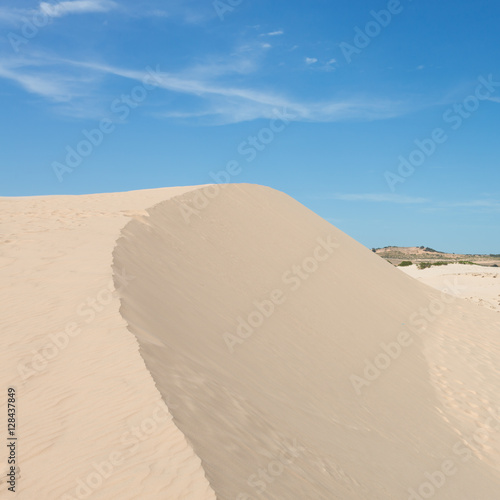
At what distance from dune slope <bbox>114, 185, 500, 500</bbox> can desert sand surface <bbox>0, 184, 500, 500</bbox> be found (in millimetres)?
38

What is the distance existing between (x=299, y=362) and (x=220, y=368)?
8.77ft

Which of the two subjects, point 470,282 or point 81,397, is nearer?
point 81,397

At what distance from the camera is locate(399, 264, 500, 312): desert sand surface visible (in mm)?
26131

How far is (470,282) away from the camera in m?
31.2

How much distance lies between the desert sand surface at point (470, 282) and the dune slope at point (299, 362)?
938 cm

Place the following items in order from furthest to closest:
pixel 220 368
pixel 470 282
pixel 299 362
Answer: pixel 470 282 < pixel 299 362 < pixel 220 368

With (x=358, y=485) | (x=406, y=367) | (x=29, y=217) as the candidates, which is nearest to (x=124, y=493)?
(x=358, y=485)

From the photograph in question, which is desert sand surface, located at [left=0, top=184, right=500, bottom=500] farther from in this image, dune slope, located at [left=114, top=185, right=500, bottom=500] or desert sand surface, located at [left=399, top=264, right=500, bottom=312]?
desert sand surface, located at [left=399, top=264, right=500, bottom=312]

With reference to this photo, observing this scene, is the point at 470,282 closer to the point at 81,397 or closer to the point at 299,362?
the point at 299,362

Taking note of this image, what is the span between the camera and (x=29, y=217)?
12.3 meters

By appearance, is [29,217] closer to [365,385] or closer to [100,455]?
[365,385]

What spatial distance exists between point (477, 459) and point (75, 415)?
6509mm

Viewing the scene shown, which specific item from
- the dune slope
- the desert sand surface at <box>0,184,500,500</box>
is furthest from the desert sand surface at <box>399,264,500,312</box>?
the desert sand surface at <box>0,184,500,500</box>

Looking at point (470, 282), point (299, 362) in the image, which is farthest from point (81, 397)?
point (470, 282)
